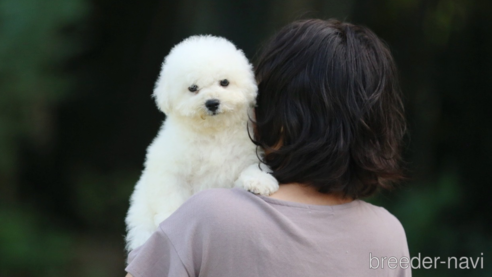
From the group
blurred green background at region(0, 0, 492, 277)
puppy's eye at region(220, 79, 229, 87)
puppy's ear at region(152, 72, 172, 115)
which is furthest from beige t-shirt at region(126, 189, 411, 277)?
blurred green background at region(0, 0, 492, 277)

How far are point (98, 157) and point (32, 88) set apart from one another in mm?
637

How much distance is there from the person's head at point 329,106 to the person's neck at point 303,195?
2 centimetres

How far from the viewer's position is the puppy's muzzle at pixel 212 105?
1.49 meters

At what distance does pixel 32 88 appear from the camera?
3.03 m

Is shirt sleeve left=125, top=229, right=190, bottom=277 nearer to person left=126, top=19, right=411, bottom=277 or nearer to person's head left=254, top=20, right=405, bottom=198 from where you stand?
person left=126, top=19, right=411, bottom=277

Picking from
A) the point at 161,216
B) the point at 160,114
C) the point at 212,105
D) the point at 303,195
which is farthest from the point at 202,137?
the point at 160,114

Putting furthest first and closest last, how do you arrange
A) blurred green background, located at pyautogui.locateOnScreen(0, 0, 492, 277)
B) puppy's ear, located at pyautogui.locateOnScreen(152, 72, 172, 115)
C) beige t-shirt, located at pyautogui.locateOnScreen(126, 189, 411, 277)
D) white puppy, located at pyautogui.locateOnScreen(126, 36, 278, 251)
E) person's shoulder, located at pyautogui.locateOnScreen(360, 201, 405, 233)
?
1. blurred green background, located at pyautogui.locateOnScreen(0, 0, 492, 277)
2. puppy's ear, located at pyautogui.locateOnScreen(152, 72, 172, 115)
3. white puppy, located at pyautogui.locateOnScreen(126, 36, 278, 251)
4. person's shoulder, located at pyautogui.locateOnScreen(360, 201, 405, 233)
5. beige t-shirt, located at pyautogui.locateOnScreen(126, 189, 411, 277)

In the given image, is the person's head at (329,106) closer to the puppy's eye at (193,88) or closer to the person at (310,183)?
the person at (310,183)

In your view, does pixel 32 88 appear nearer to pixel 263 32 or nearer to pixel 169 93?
pixel 263 32

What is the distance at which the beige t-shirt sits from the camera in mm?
1160

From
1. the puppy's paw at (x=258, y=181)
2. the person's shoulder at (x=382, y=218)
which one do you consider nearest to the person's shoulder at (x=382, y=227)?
the person's shoulder at (x=382, y=218)

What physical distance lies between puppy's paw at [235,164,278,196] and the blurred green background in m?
1.82

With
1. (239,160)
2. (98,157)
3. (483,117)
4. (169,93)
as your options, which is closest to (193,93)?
(169,93)

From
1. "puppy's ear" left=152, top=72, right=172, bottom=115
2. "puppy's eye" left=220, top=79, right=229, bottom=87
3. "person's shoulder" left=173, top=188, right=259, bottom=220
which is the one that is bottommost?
"person's shoulder" left=173, top=188, right=259, bottom=220
